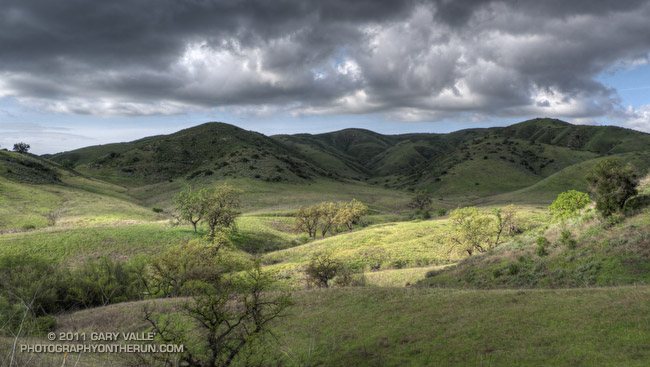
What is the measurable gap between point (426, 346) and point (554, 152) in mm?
212189

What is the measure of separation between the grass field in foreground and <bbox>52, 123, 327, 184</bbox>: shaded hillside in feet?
340

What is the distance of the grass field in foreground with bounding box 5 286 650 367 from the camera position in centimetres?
930

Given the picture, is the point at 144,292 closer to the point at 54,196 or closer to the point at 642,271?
the point at 642,271

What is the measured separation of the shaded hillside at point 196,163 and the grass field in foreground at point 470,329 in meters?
104

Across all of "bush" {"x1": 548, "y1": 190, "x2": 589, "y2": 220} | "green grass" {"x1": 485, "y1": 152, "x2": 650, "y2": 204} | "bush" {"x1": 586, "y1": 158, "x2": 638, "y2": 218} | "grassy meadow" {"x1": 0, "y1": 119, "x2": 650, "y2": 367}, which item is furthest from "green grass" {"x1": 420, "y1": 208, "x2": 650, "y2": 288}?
"green grass" {"x1": 485, "y1": 152, "x2": 650, "y2": 204}

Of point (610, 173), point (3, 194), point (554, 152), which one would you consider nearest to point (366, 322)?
point (610, 173)

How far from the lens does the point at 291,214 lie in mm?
74500

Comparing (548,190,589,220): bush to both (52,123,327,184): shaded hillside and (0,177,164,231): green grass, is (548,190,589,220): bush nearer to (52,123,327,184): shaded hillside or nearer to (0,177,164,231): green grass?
(0,177,164,231): green grass

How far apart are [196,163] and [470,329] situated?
155 m

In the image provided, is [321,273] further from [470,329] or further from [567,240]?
[567,240]

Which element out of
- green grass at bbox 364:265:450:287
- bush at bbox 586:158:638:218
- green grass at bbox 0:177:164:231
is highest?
bush at bbox 586:158:638:218

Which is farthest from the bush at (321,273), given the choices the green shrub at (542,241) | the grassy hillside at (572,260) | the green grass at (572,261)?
the green shrub at (542,241)

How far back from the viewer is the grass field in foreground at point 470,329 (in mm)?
9305

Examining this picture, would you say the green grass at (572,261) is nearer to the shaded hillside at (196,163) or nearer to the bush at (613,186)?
the bush at (613,186)
